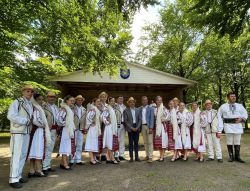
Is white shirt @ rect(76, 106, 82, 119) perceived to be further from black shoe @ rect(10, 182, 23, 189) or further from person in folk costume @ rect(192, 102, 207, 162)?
person in folk costume @ rect(192, 102, 207, 162)

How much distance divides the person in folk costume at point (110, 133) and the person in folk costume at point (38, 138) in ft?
7.28

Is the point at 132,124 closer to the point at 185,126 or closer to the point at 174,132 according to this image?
the point at 174,132

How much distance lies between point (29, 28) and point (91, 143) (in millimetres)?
4366

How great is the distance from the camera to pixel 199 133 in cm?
880

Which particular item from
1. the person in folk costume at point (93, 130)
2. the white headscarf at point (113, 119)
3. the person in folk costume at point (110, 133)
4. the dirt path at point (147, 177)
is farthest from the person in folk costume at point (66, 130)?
the white headscarf at point (113, 119)

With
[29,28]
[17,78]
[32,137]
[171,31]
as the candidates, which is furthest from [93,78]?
[171,31]

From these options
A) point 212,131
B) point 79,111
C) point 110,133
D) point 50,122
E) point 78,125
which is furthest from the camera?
point 212,131

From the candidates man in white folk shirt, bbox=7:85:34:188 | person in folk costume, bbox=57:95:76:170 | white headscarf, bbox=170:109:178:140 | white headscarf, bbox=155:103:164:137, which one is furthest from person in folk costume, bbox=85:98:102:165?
man in white folk shirt, bbox=7:85:34:188

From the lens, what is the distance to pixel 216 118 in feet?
29.0

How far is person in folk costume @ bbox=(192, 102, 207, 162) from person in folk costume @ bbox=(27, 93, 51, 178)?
443 centimetres

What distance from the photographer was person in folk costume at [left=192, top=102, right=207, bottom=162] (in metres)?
8.72

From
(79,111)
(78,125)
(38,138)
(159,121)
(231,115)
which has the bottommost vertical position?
(38,138)

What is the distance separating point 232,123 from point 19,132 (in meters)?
5.96

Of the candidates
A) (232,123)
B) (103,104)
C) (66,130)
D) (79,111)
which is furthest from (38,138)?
(232,123)
